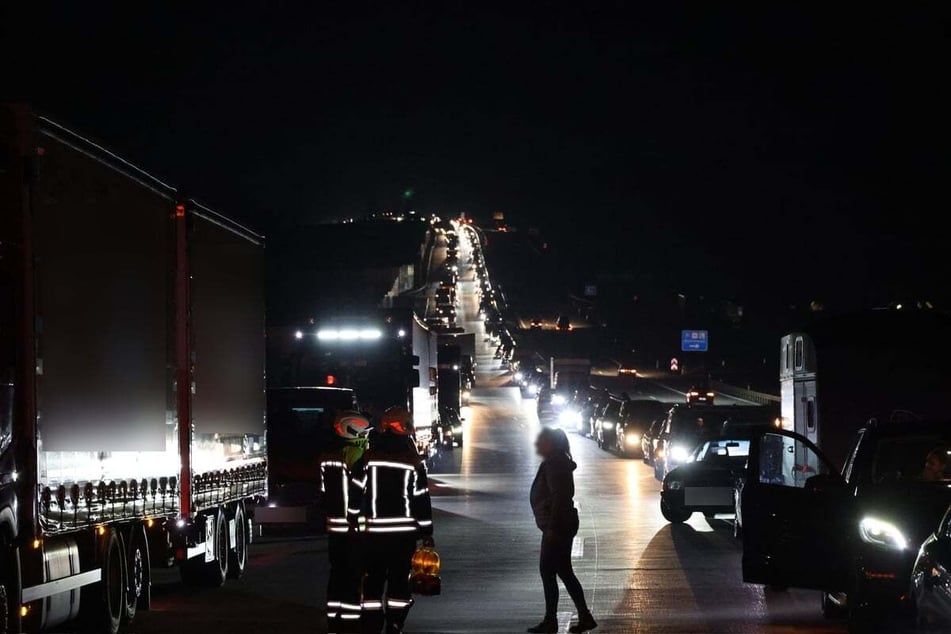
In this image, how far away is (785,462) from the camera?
595 inches

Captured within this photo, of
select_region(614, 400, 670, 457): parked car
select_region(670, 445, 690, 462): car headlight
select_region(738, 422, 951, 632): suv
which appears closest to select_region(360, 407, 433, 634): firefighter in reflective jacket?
select_region(738, 422, 951, 632): suv

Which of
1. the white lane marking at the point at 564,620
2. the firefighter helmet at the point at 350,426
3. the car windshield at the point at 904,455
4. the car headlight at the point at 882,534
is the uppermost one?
the firefighter helmet at the point at 350,426

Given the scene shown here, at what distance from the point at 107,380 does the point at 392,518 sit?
8.02 feet

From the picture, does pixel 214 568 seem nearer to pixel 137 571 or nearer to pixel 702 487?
pixel 137 571

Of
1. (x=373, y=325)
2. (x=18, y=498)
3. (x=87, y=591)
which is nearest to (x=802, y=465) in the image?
(x=87, y=591)

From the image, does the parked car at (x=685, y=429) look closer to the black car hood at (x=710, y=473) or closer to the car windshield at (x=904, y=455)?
the black car hood at (x=710, y=473)

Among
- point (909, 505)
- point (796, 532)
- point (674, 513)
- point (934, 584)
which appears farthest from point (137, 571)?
point (674, 513)

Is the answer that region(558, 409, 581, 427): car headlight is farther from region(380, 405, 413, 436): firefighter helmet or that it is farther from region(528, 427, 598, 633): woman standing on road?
region(380, 405, 413, 436): firefighter helmet

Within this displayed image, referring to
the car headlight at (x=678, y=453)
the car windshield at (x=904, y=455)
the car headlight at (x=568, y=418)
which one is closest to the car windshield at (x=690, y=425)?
the car headlight at (x=678, y=453)

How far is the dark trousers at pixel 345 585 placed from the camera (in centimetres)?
1066

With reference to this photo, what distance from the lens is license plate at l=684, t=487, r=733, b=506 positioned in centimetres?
2275

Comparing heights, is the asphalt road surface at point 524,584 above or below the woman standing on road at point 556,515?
below

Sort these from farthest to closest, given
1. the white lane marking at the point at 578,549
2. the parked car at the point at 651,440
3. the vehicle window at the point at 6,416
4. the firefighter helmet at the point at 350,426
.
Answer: the parked car at the point at 651,440
the white lane marking at the point at 578,549
the firefighter helmet at the point at 350,426
the vehicle window at the point at 6,416

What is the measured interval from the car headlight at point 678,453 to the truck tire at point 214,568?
14.7 meters
